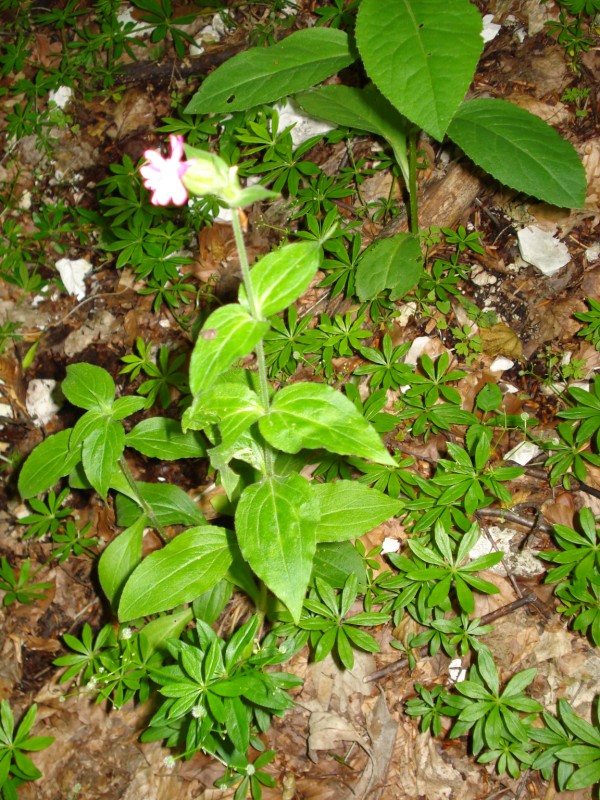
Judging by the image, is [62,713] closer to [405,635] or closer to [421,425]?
[405,635]

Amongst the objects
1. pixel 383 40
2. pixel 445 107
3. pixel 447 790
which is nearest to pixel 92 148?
pixel 383 40

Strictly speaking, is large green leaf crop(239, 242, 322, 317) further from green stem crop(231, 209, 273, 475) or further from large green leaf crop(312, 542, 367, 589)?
large green leaf crop(312, 542, 367, 589)

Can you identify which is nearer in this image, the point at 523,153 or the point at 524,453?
the point at 523,153

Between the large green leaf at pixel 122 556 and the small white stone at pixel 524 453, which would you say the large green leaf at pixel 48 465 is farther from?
the small white stone at pixel 524 453

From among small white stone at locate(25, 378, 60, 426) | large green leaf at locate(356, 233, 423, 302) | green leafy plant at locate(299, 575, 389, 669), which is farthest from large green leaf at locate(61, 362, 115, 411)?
small white stone at locate(25, 378, 60, 426)

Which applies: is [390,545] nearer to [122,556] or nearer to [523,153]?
[122,556]

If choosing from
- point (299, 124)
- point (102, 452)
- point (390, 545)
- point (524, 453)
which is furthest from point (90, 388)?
point (299, 124)

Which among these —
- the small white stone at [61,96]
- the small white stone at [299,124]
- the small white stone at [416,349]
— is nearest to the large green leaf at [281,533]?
the small white stone at [416,349]
